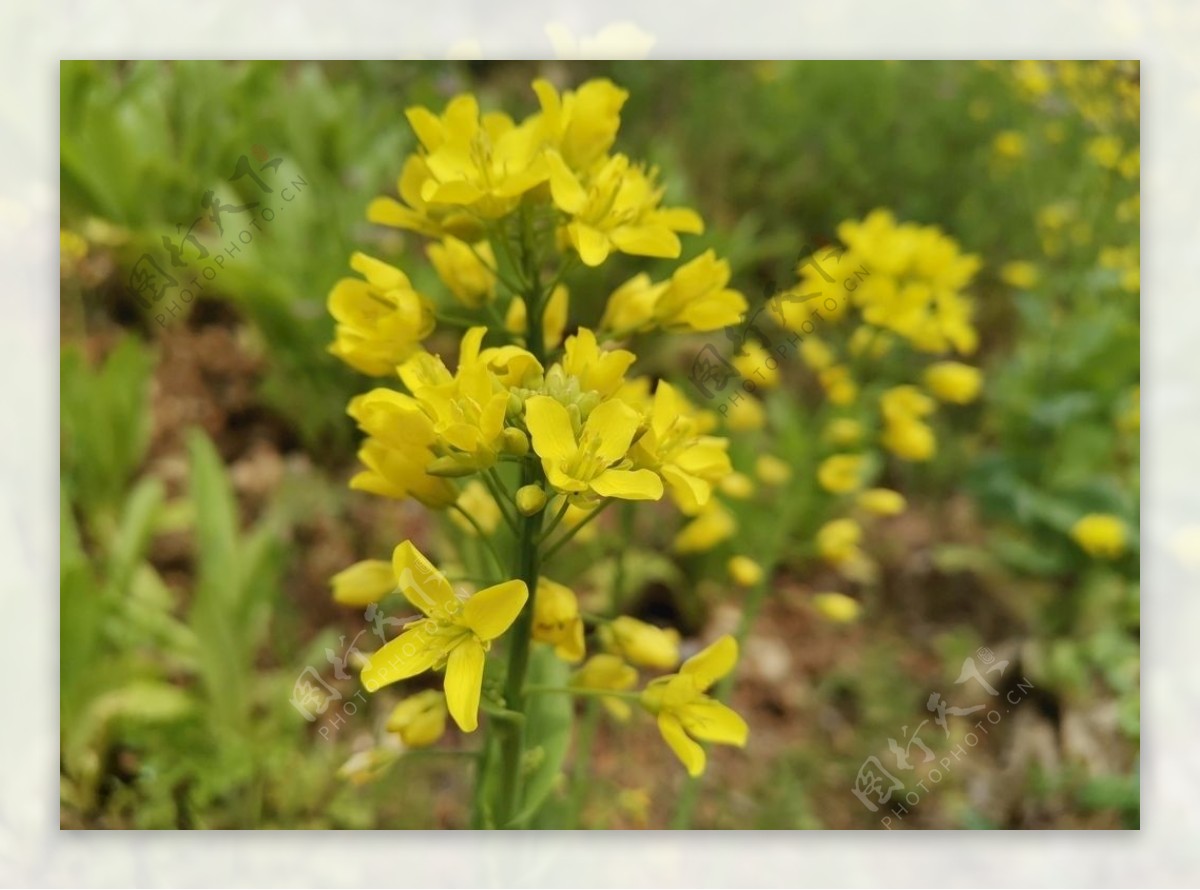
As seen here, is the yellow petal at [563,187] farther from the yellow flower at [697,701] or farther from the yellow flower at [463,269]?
the yellow flower at [697,701]

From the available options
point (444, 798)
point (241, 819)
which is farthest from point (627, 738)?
point (241, 819)

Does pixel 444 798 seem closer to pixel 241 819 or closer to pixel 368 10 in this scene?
pixel 241 819

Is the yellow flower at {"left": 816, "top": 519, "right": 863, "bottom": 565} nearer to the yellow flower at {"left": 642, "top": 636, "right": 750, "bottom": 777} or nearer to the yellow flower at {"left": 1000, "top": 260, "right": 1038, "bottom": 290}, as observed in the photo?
the yellow flower at {"left": 642, "top": 636, "right": 750, "bottom": 777}

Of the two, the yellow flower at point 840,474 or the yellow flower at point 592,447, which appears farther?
the yellow flower at point 840,474

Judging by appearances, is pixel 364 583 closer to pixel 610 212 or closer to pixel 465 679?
pixel 465 679

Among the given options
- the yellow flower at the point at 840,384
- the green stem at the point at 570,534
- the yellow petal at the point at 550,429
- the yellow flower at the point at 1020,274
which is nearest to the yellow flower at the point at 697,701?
the green stem at the point at 570,534
